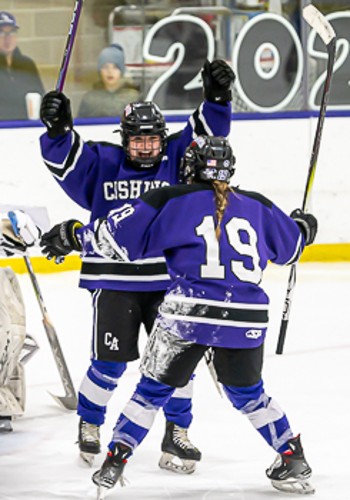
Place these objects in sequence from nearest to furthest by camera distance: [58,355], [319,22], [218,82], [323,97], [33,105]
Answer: [218,82]
[58,355]
[319,22]
[323,97]
[33,105]

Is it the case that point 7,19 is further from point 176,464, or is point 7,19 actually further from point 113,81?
point 176,464

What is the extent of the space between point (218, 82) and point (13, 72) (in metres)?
3.23

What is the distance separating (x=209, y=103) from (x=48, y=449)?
109cm

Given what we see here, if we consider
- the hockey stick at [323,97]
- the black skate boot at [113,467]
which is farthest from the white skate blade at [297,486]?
the hockey stick at [323,97]

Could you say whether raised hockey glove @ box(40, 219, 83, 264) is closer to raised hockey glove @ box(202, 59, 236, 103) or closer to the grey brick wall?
raised hockey glove @ box(202, 59, 236, 103)

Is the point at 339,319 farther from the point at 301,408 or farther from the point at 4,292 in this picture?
the point at 4,292

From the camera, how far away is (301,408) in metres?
4.32

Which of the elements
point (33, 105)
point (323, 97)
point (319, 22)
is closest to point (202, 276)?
point (319, 22)

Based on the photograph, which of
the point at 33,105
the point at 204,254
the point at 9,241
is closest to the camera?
the point at 204,254

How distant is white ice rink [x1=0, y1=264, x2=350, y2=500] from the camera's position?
351cm

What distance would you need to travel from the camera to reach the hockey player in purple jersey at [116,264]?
144 inches

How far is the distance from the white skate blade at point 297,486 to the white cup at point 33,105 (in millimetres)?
3734

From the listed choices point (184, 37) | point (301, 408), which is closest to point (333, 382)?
point (301, 408)

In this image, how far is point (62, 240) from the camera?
3.44 metres
